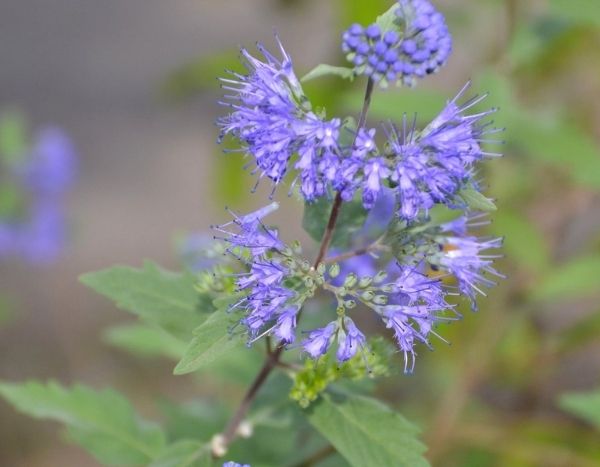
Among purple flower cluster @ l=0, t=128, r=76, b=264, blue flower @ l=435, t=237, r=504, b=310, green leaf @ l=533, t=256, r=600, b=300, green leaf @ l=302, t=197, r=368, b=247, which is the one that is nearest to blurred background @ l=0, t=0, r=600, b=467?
green leaf @ l=533, t=256, r=600, b=300

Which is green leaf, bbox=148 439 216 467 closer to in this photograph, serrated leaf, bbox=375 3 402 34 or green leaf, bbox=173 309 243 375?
green leaf, bbox=173 309 243 375

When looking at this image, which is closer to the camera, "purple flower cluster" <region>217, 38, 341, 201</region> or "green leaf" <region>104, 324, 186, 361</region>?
"purple flower cluster" <region>217, 38, 341, 201</region>

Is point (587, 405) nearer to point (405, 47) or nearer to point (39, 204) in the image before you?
point (405, 47)

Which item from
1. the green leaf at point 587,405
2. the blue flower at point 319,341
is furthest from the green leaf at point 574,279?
the blue flower at point 319,341

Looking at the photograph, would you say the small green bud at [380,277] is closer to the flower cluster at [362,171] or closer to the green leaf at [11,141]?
the flower cluster at [362,171]

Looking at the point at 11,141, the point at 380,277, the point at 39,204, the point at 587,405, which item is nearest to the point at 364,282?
the point at 380,277

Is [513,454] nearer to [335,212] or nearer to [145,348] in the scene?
[145,348]
